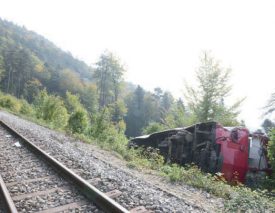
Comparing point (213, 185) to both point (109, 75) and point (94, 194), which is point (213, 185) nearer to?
point (94, 194)

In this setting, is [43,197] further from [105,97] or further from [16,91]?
[16,91]

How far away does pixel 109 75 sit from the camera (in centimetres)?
9212

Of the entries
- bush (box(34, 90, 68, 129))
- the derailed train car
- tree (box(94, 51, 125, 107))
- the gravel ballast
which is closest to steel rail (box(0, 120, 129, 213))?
the gravel ballast

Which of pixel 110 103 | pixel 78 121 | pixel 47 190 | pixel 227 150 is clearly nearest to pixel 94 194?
pixel 47 190

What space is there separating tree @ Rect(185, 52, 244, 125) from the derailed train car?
1610 centimetres

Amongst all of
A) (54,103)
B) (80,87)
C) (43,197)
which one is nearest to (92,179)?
(43,197)

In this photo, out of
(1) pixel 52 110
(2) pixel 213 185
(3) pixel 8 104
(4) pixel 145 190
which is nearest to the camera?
(4) pixel 145 190

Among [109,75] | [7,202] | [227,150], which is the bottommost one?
[7,202]

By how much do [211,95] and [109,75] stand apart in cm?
6490

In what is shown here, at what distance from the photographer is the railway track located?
5.21m

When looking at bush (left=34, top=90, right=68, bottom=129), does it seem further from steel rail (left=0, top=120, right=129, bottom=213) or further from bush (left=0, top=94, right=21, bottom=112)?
steel rail (left=0, top=120, right=129, bottom=213)

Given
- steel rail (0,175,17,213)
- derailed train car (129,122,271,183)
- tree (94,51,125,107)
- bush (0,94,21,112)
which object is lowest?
steel rail (0,175,17,213)

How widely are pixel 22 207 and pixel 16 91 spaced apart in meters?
102

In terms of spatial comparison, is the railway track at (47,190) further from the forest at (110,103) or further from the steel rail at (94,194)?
the forest at (110,103)
